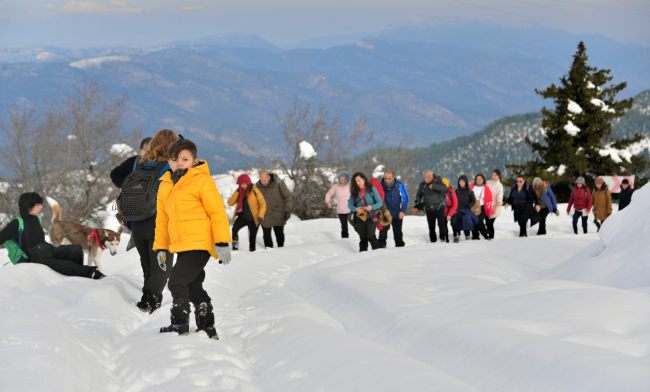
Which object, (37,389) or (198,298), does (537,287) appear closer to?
(198,298)

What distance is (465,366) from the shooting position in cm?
358

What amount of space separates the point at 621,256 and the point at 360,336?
3.81m

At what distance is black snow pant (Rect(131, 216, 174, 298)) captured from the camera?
553 cm

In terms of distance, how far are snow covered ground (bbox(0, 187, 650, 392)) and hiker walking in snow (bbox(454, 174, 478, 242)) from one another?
591 centimetres

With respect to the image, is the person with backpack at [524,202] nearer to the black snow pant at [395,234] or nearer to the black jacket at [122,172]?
the black snow pant at [395,234]

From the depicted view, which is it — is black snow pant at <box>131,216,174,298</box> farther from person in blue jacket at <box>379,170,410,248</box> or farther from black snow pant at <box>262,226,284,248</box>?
person in blue jacket at <box>379,170,410,248</box>

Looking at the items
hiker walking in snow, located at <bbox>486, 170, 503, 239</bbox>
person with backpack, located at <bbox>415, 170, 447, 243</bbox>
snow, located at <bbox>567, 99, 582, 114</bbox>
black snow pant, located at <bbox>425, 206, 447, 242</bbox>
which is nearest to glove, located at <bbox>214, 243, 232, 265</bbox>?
person with backpack, located at <bbox>415, 170, 447, 243</bbox>

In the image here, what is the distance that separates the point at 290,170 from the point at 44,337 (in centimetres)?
2198

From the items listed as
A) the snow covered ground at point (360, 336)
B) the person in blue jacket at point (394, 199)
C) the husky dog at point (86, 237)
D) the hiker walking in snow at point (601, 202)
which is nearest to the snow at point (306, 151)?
the person in blue jacket at point (394, 199)

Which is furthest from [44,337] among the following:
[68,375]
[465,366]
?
[465,366]

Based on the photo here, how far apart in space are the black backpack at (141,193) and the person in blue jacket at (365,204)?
644cm

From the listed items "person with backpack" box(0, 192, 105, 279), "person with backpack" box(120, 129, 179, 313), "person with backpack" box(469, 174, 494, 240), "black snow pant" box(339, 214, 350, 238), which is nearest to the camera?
"person with backpack" box(120, 129, 179, 313)

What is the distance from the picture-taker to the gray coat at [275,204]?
11.8 m

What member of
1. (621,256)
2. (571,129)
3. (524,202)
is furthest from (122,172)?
(571,129)
